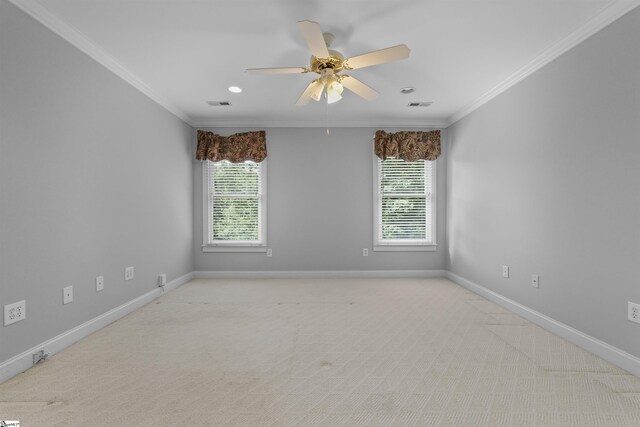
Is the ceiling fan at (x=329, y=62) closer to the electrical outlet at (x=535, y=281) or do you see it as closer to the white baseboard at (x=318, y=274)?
the electrical outlet at (x=535, y=281)

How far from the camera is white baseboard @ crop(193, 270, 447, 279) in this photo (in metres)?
4.97

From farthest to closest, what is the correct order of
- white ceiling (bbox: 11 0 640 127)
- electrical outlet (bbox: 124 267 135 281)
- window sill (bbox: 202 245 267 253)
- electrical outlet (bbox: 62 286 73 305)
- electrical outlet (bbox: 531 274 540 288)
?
window sill (bbox: 202 245 267 253), electrical outlet (bbox: 124 267 135 281), electrical outlet (bbox: 531 274 540 288), electrical outlet (bbox: 62 286 73 305), white ceiling (bbox: 11 0 640 127)

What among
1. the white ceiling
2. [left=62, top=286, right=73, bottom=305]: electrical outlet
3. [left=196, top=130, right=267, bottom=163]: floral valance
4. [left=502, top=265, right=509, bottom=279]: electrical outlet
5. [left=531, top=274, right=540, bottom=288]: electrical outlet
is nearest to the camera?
the white ceiling

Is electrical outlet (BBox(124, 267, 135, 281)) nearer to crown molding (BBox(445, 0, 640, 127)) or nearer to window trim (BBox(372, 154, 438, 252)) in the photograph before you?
window trim (BBox(372, 154, 438, 252))

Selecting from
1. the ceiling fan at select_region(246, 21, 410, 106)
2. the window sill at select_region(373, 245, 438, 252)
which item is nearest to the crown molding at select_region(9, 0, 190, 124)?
the ceiling fan at select_region(246, 21, 410, 106)

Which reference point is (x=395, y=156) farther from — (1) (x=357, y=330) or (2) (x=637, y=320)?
(2) (x=637, y=320)

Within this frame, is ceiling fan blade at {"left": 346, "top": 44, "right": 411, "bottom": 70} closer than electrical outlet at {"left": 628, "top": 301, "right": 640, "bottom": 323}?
No

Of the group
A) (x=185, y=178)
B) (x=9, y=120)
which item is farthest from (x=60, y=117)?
(x=185, y=178)

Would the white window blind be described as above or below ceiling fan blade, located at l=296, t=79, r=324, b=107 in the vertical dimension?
below

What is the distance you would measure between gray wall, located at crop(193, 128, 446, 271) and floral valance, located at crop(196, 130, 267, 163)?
15 cm

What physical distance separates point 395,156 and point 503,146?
1.69 meters

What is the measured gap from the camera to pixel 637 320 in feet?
6.73

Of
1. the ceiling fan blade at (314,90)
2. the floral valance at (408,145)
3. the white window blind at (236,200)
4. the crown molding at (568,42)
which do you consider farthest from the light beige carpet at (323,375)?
the floral valance at (408,145)

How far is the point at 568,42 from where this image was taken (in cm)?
255
